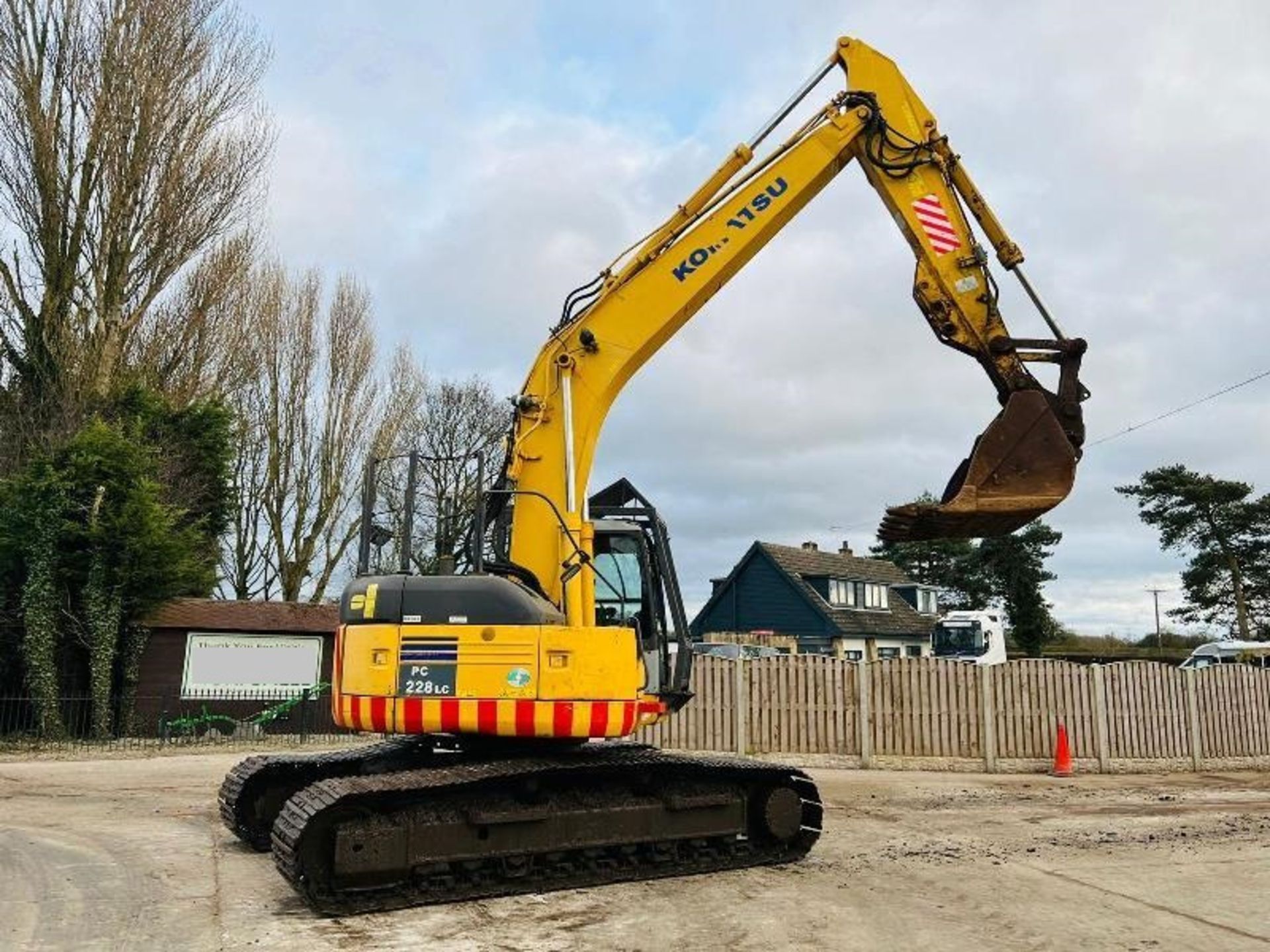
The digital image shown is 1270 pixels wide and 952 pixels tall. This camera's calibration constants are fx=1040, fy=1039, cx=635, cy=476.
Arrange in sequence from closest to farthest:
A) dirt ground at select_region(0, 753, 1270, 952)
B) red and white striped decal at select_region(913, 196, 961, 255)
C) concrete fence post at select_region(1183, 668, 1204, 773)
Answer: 1. dirt ground at select_region(0, 753, 1270, 952)
2. red and white striped decal at select_region(913, 196, 961, 255)
3. concrete fence post at select_region(1183, 668, 1204, 773)

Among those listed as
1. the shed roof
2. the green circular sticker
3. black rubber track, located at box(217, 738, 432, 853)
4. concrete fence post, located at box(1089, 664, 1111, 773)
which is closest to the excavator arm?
the green circular sticker

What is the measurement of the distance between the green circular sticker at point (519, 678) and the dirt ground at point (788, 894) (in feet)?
4.38

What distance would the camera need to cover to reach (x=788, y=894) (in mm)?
6699

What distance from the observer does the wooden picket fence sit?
1544cm

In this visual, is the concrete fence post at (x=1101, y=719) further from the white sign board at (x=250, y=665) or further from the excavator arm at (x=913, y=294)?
the white sign board at (x=250, y=665)

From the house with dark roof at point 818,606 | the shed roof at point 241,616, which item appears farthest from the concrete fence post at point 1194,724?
the house with dark roof at point 818,606

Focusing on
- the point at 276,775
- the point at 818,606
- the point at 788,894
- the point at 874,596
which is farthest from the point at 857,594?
the point at 788,894

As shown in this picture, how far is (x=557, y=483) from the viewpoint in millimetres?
7785

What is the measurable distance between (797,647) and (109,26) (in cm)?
2941

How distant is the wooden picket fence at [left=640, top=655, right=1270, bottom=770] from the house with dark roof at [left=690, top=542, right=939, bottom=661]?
23.1 meters

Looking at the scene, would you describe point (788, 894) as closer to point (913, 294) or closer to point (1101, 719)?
point (913, 294)

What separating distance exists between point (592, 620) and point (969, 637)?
26912mm

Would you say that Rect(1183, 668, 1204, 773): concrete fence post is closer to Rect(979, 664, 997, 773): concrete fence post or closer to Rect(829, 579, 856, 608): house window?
Rect(979, 664, 997, 773): concrete fence post

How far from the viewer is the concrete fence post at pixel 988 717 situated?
15250mm
